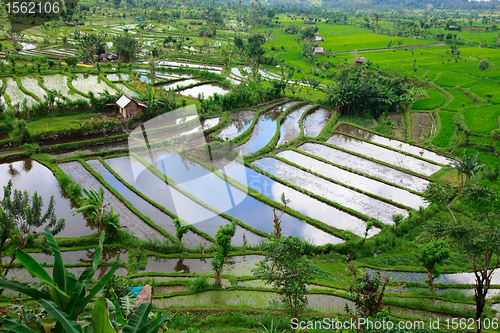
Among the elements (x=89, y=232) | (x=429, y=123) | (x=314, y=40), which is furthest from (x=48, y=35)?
(x=429, y=123)

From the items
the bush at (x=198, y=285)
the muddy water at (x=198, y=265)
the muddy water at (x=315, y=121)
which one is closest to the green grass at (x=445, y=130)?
the muddy water at (x=315, y=121)

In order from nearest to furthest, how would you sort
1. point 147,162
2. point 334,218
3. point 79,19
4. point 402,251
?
1. point 402,251
2. point 334,218
3. point 147,162
4. point 79,19

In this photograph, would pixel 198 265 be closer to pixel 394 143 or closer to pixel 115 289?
pixel 115 289

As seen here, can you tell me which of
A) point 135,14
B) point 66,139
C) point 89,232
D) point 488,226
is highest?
point 135,14

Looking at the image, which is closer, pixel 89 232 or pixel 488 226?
pixel 488 226

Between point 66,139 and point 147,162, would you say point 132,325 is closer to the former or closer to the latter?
point 147,162

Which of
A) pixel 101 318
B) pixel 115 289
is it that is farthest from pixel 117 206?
pixel 101 318

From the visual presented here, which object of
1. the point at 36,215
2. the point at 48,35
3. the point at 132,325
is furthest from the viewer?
the point at 48,35
